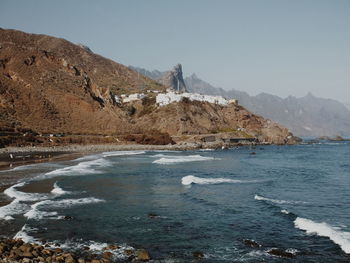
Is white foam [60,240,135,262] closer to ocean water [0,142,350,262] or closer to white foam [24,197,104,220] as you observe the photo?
ocean water [0,142,350,262]

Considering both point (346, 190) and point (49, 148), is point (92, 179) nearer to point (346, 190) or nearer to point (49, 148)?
point (346, 190)

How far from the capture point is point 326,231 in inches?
836

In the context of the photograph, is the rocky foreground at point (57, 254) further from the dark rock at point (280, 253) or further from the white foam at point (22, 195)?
the white foam at point (22, 195)

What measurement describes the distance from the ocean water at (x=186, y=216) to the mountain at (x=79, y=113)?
170ft

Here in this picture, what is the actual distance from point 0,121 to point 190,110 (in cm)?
6999

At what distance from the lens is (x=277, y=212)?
26188 millimetres

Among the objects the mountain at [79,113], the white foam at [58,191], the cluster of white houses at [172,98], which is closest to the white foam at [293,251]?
the white foam at [58,191]

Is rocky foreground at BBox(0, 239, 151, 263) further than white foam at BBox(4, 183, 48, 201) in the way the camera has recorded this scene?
No

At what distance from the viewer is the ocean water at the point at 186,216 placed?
18.3m

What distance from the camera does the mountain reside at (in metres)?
97.2

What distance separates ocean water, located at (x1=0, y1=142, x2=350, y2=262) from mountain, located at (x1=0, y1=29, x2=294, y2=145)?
170 ft

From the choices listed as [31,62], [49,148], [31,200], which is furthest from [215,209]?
[31,62]

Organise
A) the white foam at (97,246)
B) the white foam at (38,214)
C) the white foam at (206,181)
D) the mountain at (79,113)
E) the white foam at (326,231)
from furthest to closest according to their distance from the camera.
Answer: the mountain at (79,113), the white foam at (206,181), the white foam at (38,214), the white foam at (326,231), the white foam at (97,246)

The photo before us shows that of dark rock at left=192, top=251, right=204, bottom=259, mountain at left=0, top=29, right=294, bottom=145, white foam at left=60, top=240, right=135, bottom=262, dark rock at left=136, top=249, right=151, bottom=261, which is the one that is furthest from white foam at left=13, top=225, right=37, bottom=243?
mountain at left=0, top=29, right=294, bottom=145
